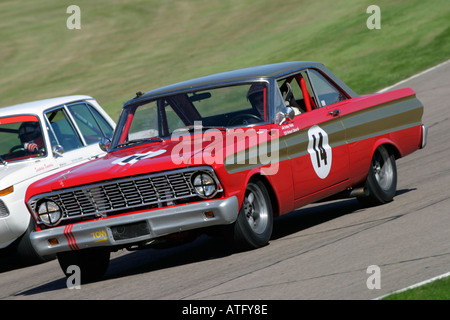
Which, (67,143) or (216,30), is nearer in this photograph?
(67,143)

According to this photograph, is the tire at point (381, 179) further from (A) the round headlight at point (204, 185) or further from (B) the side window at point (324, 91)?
(A) the round headlight at point (204, 185)

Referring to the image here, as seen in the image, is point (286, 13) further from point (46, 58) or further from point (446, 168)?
point (446, 168)

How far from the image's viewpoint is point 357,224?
28.3 ft

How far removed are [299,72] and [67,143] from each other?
344 centimetres

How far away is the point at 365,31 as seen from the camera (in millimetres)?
26312

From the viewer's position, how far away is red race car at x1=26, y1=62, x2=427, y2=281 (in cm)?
735

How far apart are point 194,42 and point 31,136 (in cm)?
2068

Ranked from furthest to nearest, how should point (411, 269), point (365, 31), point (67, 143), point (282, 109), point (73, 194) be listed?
point (365, 31) → point (67, 143) → point (282, 109) → point (73, 194) → point (411, 269)

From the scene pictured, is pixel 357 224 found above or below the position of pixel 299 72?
below

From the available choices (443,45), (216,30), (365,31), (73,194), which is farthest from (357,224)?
(216,30)

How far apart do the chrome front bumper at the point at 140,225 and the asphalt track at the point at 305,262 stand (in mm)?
386

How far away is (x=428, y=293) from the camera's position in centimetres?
561

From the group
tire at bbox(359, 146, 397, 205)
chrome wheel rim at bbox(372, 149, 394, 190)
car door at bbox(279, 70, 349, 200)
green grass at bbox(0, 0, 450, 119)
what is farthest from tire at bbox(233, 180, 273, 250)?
green grass at bbox(0, 0, 450, 119)
